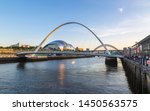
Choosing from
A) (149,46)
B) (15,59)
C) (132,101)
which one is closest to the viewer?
(132,101)

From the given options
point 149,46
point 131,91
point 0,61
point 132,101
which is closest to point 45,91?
point 131,91

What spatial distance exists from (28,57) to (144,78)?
82.7m

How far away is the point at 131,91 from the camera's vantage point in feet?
85.3

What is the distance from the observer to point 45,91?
2464 cm

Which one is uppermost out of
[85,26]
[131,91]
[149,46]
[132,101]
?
[85,26]

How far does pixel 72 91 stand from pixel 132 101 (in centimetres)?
1322

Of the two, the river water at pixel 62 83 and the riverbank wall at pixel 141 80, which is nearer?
the riverbank wall at pixel 141 80

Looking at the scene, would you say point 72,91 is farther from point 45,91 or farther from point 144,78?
point 144,78

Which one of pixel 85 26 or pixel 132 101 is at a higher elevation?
pixel 85 26

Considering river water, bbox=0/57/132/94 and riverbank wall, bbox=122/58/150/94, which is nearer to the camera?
riverbank wall, bbox=122/58/150/94

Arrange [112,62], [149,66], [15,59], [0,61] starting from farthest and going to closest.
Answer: [15,59] < [112,62] < [0,61] < [149,66]

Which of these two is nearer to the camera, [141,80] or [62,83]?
[141,80]

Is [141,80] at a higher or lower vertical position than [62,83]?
higher

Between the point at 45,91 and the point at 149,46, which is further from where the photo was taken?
the point at 149,46
